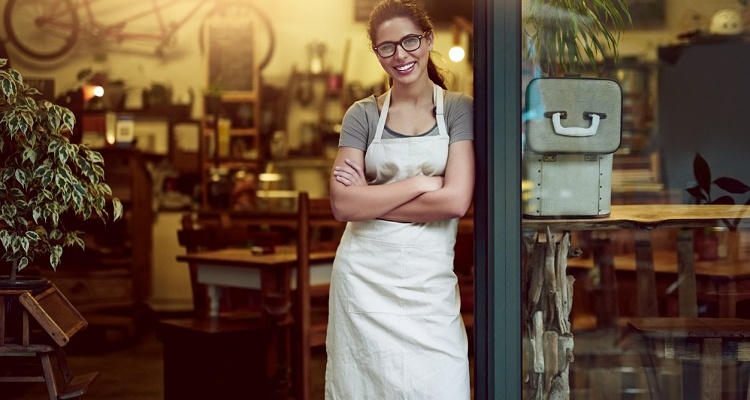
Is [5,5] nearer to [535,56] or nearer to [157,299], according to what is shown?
[157,299]

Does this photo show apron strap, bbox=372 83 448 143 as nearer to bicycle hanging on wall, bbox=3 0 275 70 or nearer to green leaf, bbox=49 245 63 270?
green leaf, bbox=49 245 63 270

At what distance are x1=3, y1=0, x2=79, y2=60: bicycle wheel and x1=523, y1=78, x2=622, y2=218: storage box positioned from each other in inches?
266

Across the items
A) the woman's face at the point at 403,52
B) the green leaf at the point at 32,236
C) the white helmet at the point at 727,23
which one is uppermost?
the white helmet at the point at 727,23

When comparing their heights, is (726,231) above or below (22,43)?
below

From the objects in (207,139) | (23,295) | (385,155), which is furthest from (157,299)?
(385,155)

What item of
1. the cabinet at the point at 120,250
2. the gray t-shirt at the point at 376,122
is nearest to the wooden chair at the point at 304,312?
the gray t-shirt at the point at 376,122

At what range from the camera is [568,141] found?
9.01 feet

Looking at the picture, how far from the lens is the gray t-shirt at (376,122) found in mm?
2820

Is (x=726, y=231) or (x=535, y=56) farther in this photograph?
(x=726, y=231)

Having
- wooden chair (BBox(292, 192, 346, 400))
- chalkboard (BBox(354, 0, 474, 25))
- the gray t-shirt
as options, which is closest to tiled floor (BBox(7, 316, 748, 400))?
wooden chair (BBox(292, 192, 346, 400))

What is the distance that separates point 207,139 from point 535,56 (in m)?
6.01

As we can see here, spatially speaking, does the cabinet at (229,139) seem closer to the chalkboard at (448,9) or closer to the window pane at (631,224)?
the chalkboard at (448,9)

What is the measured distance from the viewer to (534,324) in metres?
2.79

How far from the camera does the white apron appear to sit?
2.77 metres
